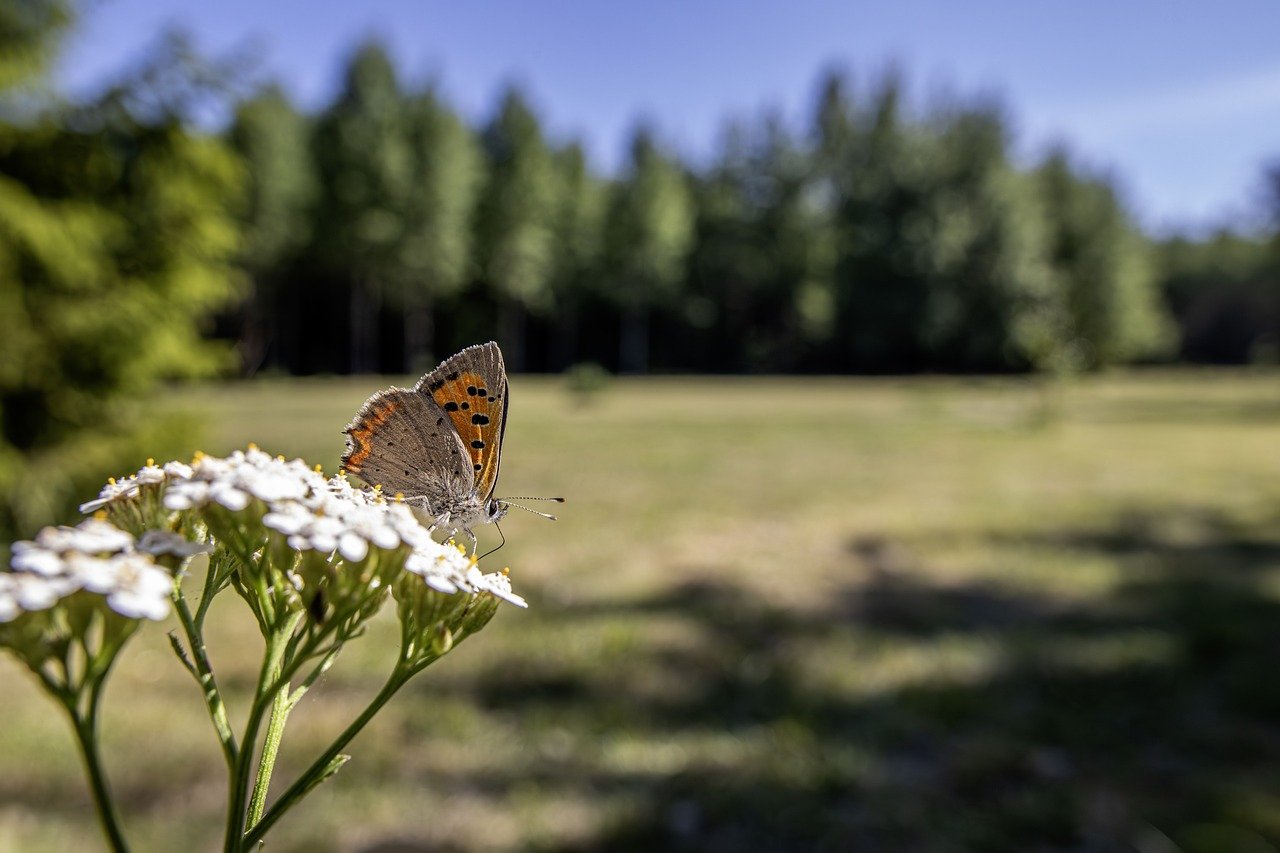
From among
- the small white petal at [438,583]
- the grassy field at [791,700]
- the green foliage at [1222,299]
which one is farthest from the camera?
the green foliage at [1222,299]

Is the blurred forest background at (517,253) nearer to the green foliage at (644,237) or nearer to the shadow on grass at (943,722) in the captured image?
the green foliage at (644,237)

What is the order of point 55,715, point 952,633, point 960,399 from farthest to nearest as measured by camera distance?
1. point 960,399
2. point 952,633
3. point 55,715

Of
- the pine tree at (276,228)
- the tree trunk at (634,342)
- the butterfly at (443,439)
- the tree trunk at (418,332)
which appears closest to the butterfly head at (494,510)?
the butterfly at (443,439)

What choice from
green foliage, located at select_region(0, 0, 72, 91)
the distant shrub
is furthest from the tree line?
green foliage, located at select_region(0, 0, 72, 91)

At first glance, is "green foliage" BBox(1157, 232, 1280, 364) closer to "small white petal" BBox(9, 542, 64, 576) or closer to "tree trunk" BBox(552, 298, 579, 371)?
"tree trunk" BBox(552, 298, 579, 371)

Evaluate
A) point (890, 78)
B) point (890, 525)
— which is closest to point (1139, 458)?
point (890, 525)

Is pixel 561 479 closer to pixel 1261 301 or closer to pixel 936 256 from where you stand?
pixel 936 256

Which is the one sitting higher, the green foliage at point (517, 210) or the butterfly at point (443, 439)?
the green foliage at point (517, 210)
